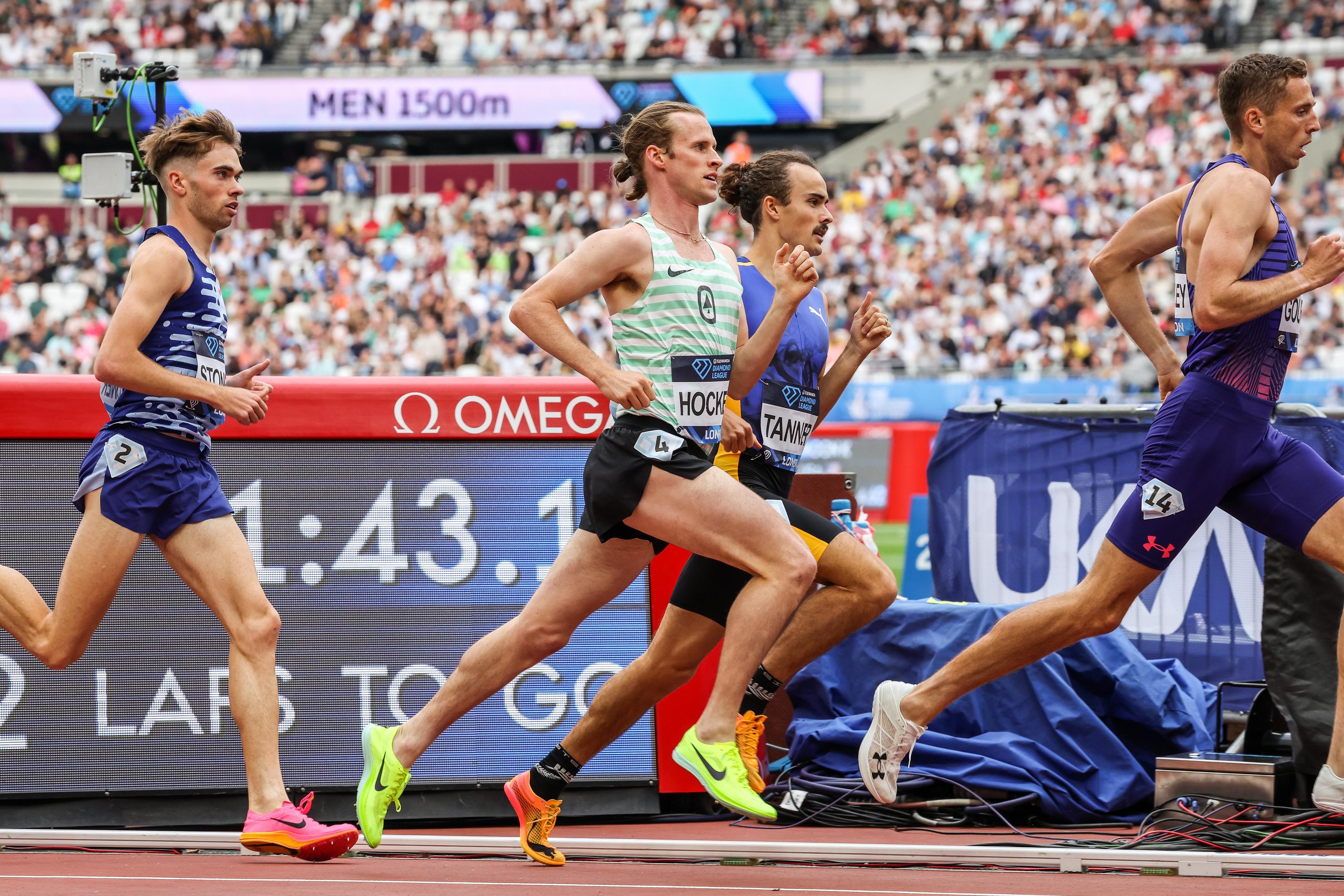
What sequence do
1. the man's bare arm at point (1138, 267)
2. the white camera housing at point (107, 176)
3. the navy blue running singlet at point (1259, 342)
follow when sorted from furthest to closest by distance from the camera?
the white camera housing at point (107, 176)
the man's bare arm at point (1138, 267)
the navy blue running singlet at point (1259, 342)

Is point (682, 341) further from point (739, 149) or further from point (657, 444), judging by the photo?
point (739, 149)

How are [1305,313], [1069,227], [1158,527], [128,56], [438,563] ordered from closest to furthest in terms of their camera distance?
[1158,527], [438,563], [1305,313], [1069,227], [128,56]

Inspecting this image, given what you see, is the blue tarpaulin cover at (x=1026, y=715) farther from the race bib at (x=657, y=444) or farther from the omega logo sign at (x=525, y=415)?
the race bib at (x=657, y=444)

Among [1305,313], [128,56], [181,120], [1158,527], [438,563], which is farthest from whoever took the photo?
[128,56]

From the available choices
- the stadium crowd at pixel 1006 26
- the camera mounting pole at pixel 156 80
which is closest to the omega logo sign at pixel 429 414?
the camera mounting pole at pixel 156 80

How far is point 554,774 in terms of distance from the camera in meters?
4.97

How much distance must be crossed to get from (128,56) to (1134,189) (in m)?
22.3

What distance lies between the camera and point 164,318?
16.3 feet

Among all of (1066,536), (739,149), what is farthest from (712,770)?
(739,149)

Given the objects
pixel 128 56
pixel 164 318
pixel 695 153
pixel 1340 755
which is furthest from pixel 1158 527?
pixel 128 56

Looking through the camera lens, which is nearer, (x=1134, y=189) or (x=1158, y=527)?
(x=1158, y=527)

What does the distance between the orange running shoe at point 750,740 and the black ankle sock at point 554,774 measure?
517 mm

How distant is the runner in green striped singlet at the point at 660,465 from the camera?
458cm

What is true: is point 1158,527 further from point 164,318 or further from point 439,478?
point 164,318
